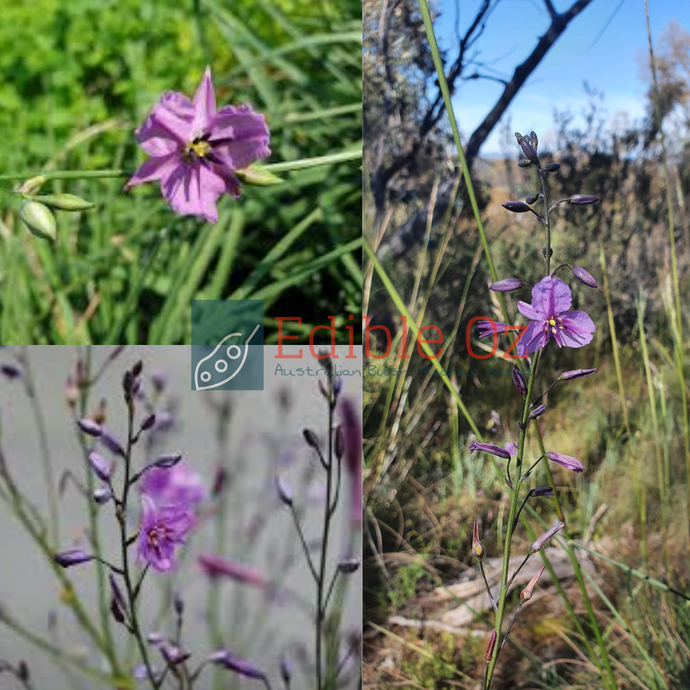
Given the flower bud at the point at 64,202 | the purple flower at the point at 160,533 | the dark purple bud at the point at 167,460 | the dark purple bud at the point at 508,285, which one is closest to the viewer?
the flower bud at the point at 64,202

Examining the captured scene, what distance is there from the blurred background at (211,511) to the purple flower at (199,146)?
648 mm

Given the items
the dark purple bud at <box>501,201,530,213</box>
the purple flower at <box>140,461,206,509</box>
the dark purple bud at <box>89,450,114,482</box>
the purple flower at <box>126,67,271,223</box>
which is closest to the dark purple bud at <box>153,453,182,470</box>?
the dark purple bud at <box>89,450,114,482</box>

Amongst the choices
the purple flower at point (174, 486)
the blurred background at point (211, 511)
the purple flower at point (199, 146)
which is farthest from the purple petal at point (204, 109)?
the purple flower at point (174, 486)

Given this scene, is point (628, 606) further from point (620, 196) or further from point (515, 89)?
point (515, 89)

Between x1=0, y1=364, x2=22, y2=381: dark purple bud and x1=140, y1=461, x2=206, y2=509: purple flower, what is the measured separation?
0.38 m

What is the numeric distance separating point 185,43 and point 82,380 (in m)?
0.79

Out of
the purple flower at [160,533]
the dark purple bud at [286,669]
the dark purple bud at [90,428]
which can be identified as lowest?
the dark purple bud at [286,669]

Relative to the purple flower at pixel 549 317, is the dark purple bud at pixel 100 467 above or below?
below

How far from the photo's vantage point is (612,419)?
1.51 m

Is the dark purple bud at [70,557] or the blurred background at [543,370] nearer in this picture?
the dark purple bud at [70,557]

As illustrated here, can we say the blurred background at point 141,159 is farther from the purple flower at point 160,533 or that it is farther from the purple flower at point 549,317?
the purple flower at point 549,317

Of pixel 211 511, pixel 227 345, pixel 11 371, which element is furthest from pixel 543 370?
pixel 11 371

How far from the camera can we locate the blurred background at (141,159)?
1.50 metres

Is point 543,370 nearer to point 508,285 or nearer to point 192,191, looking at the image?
point 508,285
